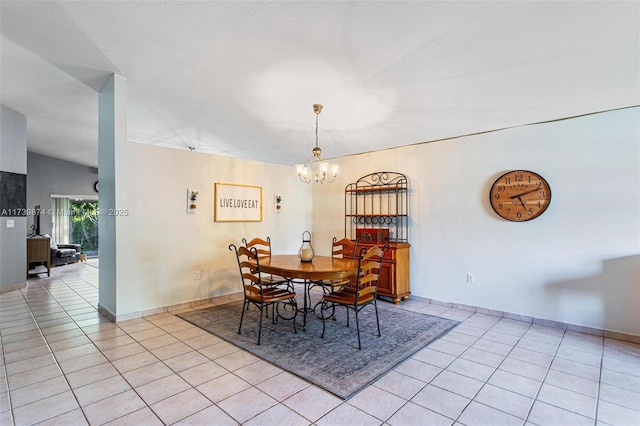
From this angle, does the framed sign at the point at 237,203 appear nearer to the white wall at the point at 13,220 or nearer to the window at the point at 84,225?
the white wall at the point at 13,220

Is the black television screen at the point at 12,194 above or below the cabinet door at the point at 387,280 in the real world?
above

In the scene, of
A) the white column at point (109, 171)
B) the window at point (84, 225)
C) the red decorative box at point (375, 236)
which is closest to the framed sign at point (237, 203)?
the white column at point (109, 171)

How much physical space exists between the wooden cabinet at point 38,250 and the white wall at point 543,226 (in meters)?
7.16

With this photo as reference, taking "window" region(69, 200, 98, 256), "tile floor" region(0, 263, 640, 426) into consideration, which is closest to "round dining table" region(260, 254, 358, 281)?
"tile floor" region(0, 263, 640, 426)

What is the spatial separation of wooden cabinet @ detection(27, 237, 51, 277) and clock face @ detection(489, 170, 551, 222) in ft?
26.7

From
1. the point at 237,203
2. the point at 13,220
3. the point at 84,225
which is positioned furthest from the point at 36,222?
the point at 237,203

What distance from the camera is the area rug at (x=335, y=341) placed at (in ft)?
7.95

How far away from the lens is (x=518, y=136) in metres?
3.81

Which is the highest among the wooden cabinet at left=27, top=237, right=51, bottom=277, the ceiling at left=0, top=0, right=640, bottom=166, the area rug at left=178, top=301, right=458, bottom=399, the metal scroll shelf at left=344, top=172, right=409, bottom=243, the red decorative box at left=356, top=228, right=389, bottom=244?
the ceiling at left=0, top=0, right=640, bottom=166

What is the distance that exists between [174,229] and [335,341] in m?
2.58

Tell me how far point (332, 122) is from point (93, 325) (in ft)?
12.7

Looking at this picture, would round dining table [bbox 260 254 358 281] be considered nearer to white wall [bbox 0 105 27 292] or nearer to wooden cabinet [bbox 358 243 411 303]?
wooden cabinet [bbox 358 243 411 303]

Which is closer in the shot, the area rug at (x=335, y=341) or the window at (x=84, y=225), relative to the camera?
the area rug at (x=335, y=341)

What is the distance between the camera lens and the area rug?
7.95 feet
